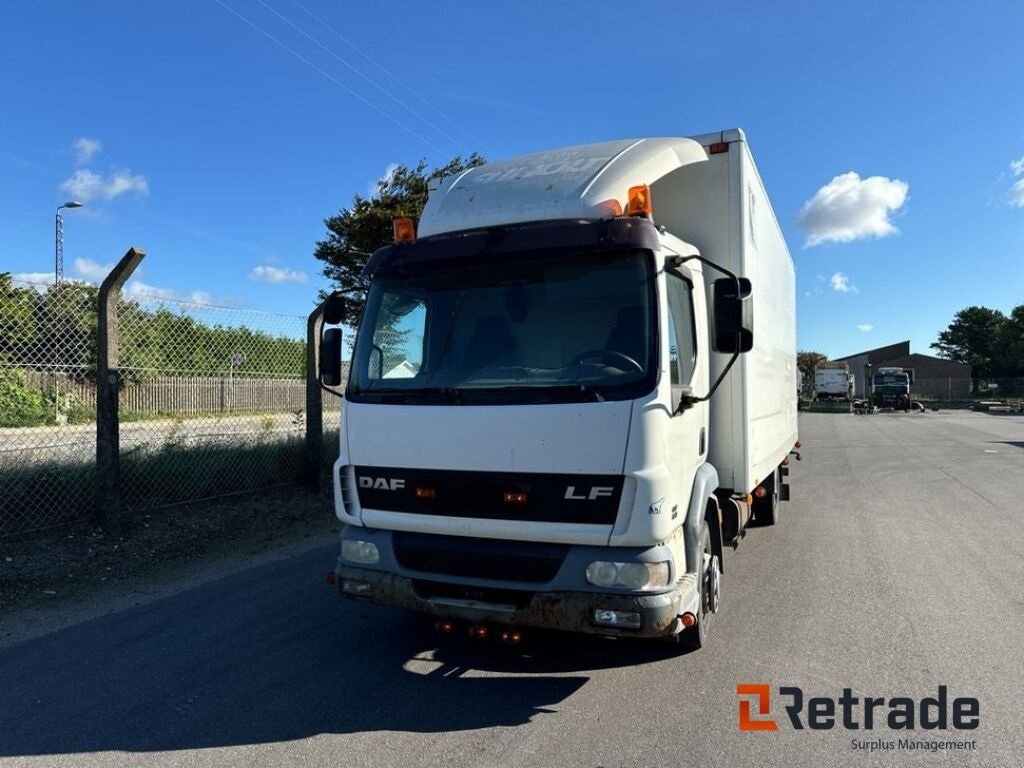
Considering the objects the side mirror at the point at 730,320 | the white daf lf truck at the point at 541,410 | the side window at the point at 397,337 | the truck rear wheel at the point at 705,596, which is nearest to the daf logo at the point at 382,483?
the white daf lf truck at the point at 541,410

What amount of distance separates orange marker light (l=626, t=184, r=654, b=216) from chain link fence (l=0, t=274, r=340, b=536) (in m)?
5.32

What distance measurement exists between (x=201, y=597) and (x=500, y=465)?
329 centimetres

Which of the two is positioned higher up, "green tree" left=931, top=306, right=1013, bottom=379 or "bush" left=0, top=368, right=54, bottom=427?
"green tree" left=931, top=306, right=1013, bottom=379

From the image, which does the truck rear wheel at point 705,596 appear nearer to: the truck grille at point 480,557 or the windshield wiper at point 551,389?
the truck grille at point 480,557

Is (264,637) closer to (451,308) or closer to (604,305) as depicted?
(451,308)

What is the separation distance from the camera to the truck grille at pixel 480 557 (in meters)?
3.52

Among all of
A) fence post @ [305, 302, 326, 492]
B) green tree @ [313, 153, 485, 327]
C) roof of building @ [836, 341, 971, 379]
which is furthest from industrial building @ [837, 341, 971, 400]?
fence post @ [305, 302, 326, 492]

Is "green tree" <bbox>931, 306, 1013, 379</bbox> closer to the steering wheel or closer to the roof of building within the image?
the roof of building

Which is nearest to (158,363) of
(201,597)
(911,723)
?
(201,597)

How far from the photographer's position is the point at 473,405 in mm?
3617

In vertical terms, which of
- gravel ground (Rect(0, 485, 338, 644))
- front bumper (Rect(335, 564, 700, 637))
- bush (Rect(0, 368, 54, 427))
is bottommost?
gravel ground (Rect(0, 485, 338, 644))

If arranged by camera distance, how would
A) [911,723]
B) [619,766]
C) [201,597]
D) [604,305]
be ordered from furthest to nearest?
[201,597] < [604,305] < [911,723] < [619,766]

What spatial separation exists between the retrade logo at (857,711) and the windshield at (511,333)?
184cm

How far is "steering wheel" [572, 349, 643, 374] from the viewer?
A: 11.6 feet
